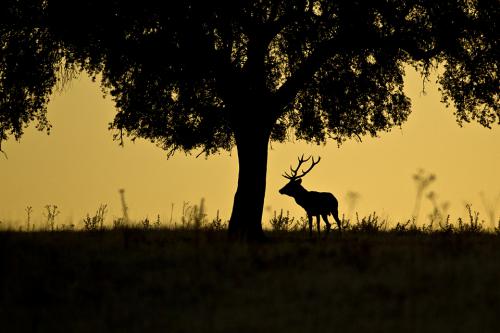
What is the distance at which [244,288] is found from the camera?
1245 centimetres

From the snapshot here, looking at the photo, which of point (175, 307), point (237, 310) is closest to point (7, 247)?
point (175, 307)

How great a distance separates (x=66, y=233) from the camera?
20.2 meters

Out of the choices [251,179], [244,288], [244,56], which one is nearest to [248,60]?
[244,56]

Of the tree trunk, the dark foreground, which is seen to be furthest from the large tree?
the dark foreground

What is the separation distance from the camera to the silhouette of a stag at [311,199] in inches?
885

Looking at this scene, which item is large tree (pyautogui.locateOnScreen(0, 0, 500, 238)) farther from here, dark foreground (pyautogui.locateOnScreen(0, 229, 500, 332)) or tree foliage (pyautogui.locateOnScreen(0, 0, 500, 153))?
dark foreground (pyautogui.locateOnScreen(0, 229, 500, 332))

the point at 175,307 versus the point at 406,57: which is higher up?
the point at 406,57

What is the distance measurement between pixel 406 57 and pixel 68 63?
9235 mm

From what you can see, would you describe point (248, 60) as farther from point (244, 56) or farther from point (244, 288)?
point (244, 288)

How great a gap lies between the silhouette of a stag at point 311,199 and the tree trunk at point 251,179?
1.76m

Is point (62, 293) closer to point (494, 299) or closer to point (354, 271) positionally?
point (354, 271)

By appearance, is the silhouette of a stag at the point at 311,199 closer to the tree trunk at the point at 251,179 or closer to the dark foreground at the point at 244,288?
the tree trunk at the point at 251,179

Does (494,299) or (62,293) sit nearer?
(494,299)

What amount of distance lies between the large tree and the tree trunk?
0.10 ft
